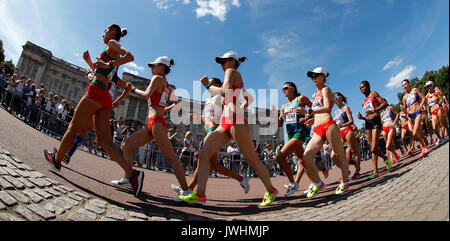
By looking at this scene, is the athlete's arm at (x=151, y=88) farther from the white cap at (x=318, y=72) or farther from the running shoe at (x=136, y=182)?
the white cap at (x=318, y=72)

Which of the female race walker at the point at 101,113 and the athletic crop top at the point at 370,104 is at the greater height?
the athletic crop top at the point at 370,104

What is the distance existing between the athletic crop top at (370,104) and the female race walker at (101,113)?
594cm

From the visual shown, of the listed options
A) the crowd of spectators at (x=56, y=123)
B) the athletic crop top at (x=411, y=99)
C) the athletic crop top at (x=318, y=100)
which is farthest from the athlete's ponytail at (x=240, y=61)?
the athletic crop top at (x=411, y=99)

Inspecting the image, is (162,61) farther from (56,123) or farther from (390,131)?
(56,123)

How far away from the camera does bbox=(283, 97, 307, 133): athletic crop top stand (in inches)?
177

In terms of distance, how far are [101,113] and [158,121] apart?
84 centimetres

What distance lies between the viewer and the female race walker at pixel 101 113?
3037mm

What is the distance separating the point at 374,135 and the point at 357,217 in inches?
171

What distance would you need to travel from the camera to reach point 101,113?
3148mm

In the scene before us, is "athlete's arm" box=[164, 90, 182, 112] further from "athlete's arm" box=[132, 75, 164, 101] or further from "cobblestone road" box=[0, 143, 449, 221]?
"cobblestone road" box=[0, 143, 449, 221]

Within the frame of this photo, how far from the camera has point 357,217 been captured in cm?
210
